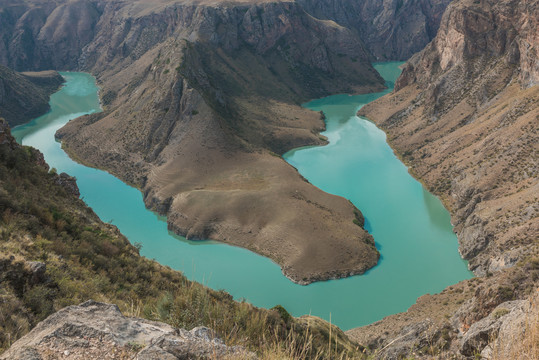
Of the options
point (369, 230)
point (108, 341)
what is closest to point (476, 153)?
point (369, 230)

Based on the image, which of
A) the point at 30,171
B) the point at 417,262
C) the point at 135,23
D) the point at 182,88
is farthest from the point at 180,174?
the point at 135,23

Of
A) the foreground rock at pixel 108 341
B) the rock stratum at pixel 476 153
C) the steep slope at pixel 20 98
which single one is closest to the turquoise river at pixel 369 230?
the rock stratum at pixel 476 153

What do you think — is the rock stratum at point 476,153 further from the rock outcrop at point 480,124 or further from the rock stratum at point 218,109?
the rock stratum at point 218,109

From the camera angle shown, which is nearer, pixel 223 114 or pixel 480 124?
pixel 480 124

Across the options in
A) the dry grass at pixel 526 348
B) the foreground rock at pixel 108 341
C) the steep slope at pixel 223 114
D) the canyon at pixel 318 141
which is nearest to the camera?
the dry grass at pixel 526 348

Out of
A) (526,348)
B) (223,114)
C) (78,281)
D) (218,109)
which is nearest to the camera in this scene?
(526,348)

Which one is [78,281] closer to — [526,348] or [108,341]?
[108,341]

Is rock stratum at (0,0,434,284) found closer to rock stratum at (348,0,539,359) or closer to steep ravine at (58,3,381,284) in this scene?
steep ravine at (58,3,381,284)
